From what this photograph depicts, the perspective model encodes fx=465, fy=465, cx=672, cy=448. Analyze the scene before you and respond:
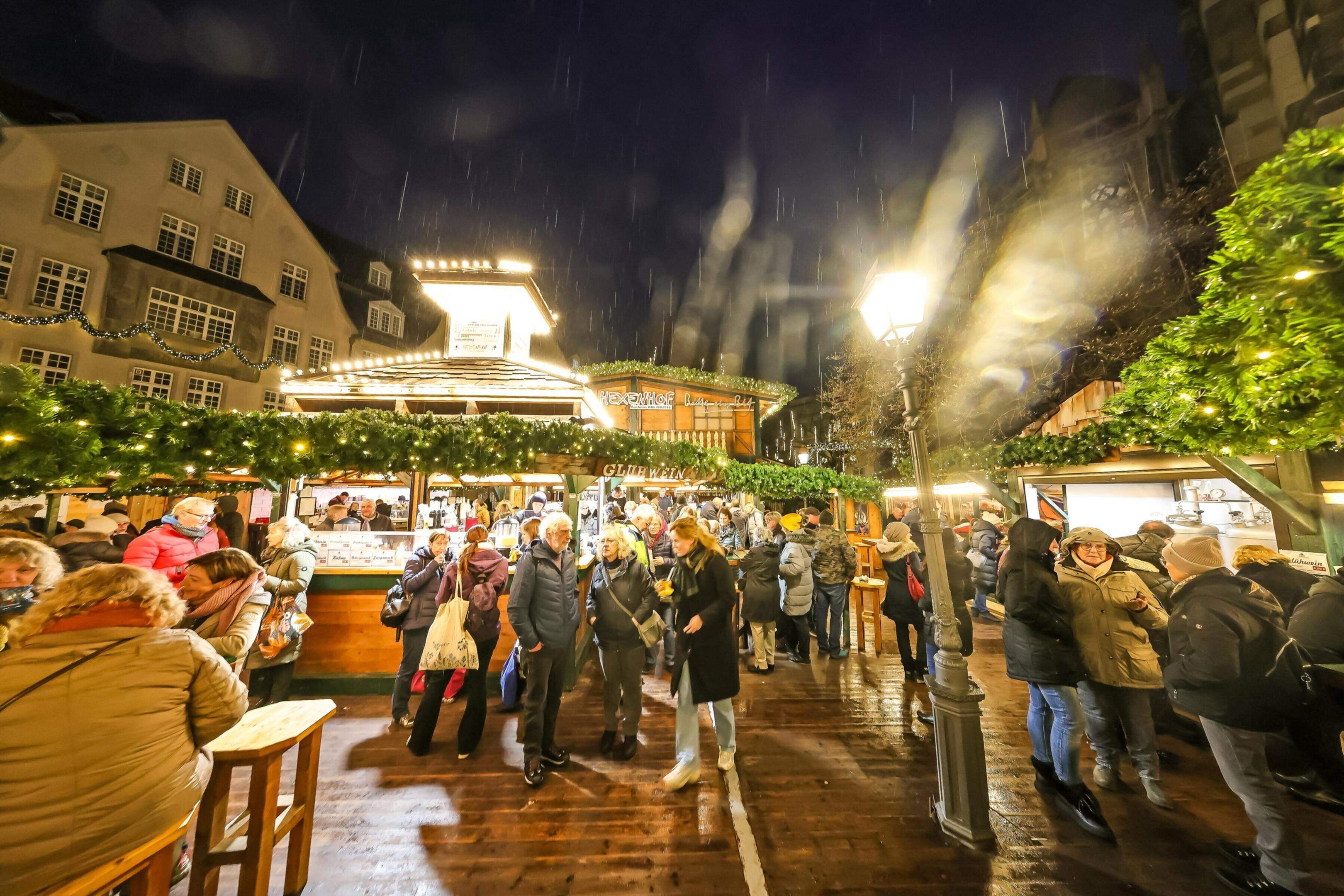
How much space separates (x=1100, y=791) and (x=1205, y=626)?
177cm

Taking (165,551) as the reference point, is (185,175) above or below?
above

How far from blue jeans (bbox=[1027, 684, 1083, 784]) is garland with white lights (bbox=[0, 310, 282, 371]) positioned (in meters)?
18.8

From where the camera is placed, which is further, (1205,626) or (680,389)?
(680,389)

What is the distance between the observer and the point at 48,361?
12.3 meters

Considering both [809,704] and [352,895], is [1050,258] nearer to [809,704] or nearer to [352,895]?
[809,704]

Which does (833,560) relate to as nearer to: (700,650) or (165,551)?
(700,650)

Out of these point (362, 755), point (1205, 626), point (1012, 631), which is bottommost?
point (362, 755)

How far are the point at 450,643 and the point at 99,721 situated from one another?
8.33ft

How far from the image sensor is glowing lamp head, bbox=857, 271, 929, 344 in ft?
10.9

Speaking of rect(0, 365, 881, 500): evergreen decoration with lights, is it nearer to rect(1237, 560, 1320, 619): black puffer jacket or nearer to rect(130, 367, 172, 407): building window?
rect(1237, 560, 1320, 619): black puffer jacket

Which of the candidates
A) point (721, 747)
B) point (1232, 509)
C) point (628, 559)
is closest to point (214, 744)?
point (628, 559)

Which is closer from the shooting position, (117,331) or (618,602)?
(618,602)

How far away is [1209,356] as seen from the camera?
371 centimetres

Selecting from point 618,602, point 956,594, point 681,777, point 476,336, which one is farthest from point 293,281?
point 956,594
